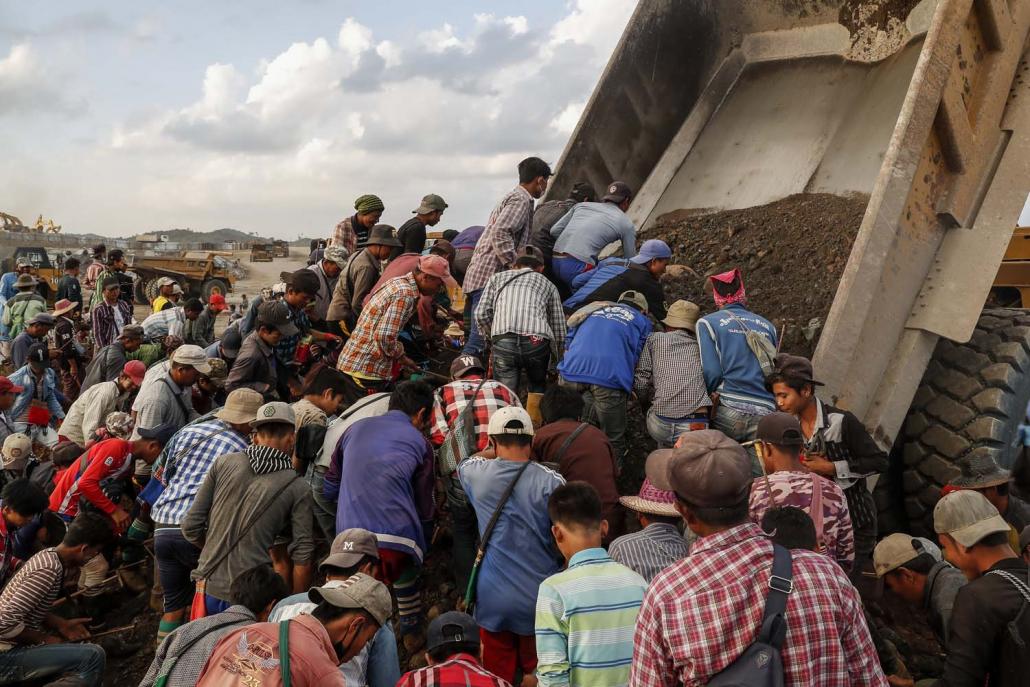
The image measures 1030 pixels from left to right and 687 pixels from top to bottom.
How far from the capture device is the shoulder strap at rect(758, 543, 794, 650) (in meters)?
1.79

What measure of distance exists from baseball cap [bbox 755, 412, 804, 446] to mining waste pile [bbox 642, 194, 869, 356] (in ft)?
6.13

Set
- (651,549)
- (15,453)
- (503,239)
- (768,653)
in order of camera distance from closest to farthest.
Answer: (768,653), (651,549), (15,453), (503,239)

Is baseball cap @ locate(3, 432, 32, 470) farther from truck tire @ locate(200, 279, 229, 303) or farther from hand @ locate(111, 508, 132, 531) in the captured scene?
truck tire @ locate(200, 279, 229, 303)

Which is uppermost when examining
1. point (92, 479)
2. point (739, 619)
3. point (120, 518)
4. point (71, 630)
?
point (739, 619)

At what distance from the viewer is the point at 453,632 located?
2.41 meters

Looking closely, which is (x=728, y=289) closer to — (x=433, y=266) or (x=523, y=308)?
(x=523, y=308)

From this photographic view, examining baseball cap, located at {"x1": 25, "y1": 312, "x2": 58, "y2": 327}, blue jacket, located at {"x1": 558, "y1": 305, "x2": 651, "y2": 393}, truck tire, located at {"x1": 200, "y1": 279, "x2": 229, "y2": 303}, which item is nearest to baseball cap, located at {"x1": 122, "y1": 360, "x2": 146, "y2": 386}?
baseball cap, located at {"x1": 25, "y1": 312, "x2": 58, "y2": 327}

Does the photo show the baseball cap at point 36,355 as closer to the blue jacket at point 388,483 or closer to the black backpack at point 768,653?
the blue jacket at point 388,483

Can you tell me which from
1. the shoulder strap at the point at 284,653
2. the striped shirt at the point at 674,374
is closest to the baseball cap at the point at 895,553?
the striped shirt at the point at 674,374

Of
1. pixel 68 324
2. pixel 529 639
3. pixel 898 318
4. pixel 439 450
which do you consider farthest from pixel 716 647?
pixel 68 324

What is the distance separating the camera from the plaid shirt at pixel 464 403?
3.94 metres

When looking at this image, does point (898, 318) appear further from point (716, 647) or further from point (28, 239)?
point (28, 239)

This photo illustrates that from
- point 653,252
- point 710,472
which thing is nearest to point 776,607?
point 710,472

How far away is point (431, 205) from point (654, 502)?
14.1 feet
